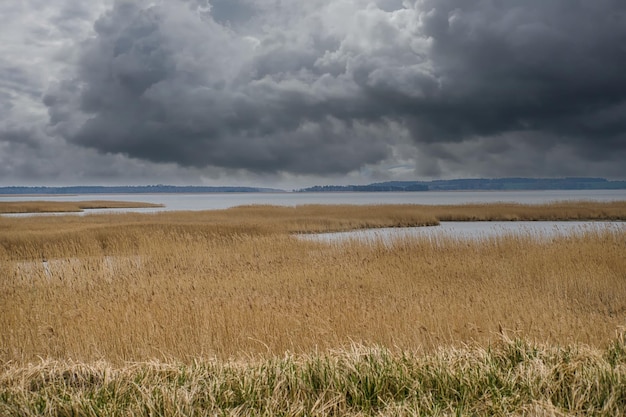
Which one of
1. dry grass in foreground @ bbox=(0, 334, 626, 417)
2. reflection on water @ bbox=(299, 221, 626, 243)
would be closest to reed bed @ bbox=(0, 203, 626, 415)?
dry grass in foreground @ bbox=(0, 334, 626, 417)

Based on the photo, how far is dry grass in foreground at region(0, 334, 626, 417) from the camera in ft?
13.3

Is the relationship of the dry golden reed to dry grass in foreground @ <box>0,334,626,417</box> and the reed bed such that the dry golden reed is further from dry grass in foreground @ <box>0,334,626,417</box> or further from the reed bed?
dry grass in foreground @ <box>0,334,626,417</box>

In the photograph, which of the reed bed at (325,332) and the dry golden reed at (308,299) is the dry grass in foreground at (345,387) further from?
the dry golden reed at (308,299)

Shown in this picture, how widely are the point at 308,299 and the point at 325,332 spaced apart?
8.83 feet

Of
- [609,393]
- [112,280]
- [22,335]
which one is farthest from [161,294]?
[609,393]

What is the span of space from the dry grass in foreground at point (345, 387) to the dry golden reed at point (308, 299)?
848 mm

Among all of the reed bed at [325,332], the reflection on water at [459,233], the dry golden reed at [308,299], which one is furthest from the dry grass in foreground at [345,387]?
the reflection on water at [459,233]

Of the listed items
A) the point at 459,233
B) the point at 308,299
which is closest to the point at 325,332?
the point at 308,299

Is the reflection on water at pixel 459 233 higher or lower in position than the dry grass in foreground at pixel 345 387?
lower

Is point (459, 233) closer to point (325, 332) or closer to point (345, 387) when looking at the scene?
point (325, 332)

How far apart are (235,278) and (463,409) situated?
9102 millimetres

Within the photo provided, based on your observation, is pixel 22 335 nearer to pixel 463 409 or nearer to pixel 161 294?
pixel 161 294

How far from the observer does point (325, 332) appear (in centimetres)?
718

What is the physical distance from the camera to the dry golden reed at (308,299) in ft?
24.4
